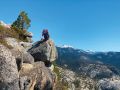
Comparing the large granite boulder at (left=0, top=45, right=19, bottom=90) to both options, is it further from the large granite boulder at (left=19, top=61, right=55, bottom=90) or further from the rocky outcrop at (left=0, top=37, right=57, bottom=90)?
the large granite boulder at (left=19, top=61, right=55, bottom=90)

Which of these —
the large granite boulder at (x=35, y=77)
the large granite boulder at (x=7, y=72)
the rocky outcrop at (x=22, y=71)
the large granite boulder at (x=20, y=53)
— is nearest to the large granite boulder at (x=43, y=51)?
the rocky outcrop at (x=22, y=71)

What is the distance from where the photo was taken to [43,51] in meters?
47.3

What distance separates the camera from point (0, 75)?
31875mm

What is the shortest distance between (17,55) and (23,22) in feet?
193

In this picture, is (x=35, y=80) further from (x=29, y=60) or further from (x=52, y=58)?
(x=52, y=58)

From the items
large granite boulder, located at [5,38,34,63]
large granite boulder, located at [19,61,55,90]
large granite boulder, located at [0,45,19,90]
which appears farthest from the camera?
large granite boulder, located at [5,38,34,63]

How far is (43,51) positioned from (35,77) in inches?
370

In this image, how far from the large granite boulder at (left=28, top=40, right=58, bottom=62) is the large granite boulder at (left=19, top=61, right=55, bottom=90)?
552cm

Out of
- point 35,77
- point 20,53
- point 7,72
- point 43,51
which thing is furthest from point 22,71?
point 43,51

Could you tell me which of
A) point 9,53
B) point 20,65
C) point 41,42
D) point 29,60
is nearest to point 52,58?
point 41,42

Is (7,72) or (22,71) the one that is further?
(22,71)

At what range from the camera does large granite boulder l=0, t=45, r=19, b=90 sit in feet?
105

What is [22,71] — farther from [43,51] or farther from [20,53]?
[43,51]

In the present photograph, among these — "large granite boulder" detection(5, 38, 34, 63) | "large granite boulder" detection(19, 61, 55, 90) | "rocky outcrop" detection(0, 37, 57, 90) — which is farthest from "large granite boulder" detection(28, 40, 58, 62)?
"large granite boulder" detection(19, 61, 55, 90)
